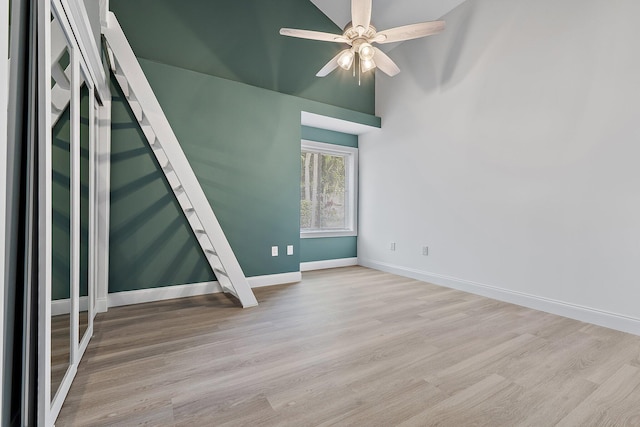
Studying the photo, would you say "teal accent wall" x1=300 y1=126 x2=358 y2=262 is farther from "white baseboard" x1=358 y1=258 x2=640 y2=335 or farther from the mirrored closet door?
the mirrored closet door

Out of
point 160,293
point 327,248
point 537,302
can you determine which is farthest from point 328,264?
point 537,302

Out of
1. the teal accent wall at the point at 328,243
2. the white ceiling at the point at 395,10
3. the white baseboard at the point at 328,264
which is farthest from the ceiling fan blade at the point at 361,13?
the white baseboard at the point at 328,264

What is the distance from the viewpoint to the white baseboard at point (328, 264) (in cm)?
470

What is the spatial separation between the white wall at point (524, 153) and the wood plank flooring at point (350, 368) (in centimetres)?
53

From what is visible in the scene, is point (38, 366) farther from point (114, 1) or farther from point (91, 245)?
point (114, 1)

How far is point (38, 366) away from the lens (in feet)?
3.87

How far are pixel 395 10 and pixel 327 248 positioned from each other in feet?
11.5

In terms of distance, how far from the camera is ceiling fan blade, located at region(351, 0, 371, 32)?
2580 millimetres

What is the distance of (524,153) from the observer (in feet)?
10.4

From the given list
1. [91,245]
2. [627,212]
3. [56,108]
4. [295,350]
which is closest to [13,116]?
[56,108]

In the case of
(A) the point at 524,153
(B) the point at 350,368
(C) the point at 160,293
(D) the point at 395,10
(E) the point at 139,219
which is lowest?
(B) the point at 350,368

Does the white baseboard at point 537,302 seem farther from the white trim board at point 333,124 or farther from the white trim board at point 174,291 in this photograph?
the white trim board at point 333,124

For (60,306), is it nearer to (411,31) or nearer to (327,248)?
(411,31)

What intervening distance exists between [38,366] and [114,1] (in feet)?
11.2
